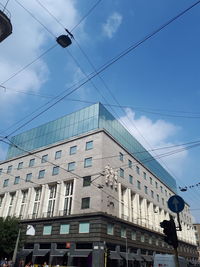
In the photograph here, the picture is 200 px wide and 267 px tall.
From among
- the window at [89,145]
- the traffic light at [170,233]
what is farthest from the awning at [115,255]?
the traffic light at [170,233]

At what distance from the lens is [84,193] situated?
32.0m

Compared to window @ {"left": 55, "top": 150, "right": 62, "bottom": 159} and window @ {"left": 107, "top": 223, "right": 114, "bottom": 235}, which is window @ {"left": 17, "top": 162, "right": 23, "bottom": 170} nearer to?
window @ {"left": 55, "top": 150, "right": 62, "bottom": 159}

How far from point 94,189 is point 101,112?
12.8 meters

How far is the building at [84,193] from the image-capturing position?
29.5 meters

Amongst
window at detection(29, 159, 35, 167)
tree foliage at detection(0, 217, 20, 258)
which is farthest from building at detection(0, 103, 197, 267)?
tree foliage at detection(0, 217, 20, 258)

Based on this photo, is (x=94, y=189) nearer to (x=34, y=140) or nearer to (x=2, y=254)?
(x=2, y=254)

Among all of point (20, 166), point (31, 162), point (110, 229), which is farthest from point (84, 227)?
point (20, 166)

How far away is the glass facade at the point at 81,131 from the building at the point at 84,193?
0.58ft

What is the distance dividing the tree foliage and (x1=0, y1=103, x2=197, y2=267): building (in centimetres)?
302

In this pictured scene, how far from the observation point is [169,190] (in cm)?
6081

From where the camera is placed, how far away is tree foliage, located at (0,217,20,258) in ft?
95.0

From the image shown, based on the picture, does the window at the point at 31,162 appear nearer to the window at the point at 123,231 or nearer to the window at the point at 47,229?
the window at the point at 47,229

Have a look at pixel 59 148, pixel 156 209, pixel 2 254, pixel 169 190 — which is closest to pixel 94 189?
pixel 59 148

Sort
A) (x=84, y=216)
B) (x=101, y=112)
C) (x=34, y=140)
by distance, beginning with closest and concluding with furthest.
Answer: (x=84, y=216), (x=101, y=112), (x=34, y=140)
